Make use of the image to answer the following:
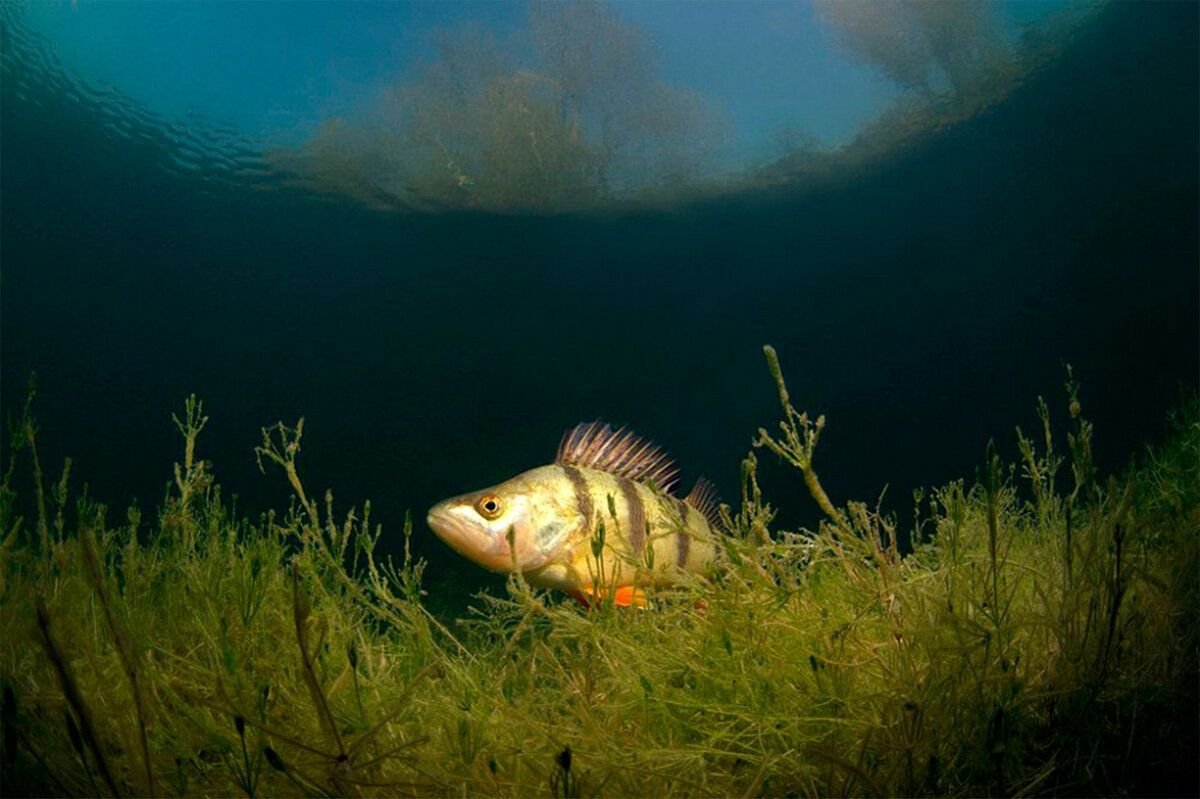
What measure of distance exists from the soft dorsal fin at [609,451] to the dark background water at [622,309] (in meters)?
18.1

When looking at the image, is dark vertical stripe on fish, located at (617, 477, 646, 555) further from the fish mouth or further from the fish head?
the fish mouth

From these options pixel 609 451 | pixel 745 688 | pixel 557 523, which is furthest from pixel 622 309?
pixel 745 688

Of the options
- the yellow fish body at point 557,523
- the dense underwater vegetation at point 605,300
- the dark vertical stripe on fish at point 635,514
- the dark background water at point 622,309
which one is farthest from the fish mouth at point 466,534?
the dark background water at point 622,309

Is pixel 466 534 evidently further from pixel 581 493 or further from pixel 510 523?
pixel 581 493

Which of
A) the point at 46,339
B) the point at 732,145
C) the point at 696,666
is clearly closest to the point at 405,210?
the point at 732,145

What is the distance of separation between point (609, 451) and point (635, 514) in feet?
2.03

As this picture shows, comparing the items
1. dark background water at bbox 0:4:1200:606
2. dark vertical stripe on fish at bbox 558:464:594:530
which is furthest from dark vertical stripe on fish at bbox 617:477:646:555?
dark background water at bbox 0:4:1200:606

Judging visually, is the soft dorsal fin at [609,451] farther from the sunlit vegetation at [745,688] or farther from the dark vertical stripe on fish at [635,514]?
the sunlit vegetation at [745,688]

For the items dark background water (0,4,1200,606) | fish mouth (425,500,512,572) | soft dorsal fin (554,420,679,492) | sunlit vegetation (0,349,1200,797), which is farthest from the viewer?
dark background water (0,4,1200,606)

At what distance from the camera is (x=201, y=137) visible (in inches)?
808

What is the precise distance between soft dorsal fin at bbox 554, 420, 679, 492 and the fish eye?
1.92 feet

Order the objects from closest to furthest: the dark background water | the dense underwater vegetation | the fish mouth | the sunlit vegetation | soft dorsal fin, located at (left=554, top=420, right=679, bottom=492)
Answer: the sunlit vegetation, the fish mouth, soft dorsal fin, located at (left=554, top=420, right=679, bottom=492), the dense underwater vegetation, the dark background water

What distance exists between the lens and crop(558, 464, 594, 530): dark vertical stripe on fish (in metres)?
4.02

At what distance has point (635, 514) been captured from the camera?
400 cm
